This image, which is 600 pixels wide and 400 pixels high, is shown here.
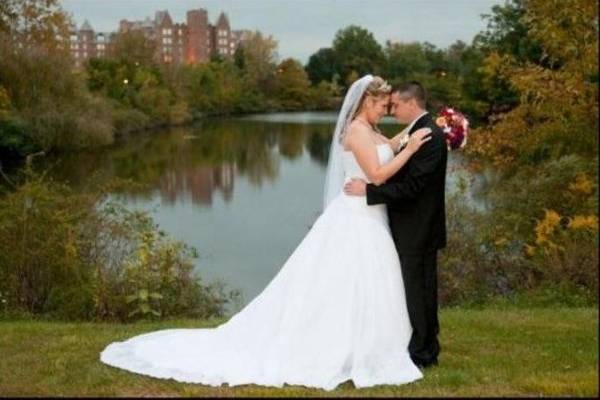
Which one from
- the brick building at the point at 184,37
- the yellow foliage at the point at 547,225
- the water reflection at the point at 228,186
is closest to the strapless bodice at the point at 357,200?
the yellow foliage at the point at 547,225

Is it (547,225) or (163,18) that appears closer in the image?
(547,225)

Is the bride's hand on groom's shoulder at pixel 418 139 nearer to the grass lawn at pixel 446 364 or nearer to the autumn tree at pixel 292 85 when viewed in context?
the grass lawn at pixel 446 364

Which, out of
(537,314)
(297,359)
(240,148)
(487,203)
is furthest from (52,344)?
(240,148)

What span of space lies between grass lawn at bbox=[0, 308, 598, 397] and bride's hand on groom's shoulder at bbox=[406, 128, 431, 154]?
1486 millimetres

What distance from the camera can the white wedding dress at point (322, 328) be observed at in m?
5.55

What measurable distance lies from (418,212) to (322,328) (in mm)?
1023

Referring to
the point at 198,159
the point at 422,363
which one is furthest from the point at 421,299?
the point at 198,159

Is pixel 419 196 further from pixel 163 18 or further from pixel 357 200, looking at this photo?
pixel 163 18

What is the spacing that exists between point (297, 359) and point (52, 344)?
7.87ft

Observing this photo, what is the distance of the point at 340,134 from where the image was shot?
6105 millimetres

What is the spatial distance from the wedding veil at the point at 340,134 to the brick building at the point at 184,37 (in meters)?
84.5

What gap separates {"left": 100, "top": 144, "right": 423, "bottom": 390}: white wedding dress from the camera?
555 cm

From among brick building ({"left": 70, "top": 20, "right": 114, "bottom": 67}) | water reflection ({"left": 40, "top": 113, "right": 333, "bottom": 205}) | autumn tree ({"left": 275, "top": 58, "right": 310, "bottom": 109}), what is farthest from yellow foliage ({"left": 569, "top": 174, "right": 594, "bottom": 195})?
autumn tree ({"left": 275, "top": 58, "right": 310, "bottom": 109})

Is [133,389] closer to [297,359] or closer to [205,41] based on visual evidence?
[297,359]
